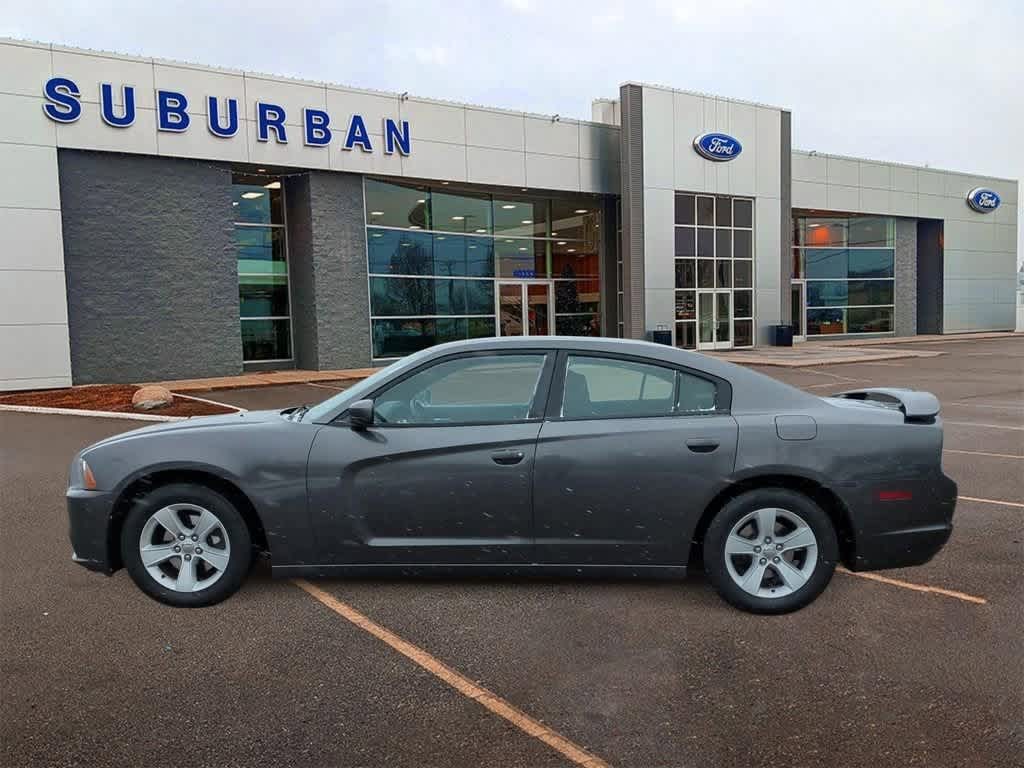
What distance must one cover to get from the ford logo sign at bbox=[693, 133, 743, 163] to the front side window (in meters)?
24.8

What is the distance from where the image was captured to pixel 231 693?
A: 3.42 meters

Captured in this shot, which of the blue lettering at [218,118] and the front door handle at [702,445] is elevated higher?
the blue lettering at [218,118]

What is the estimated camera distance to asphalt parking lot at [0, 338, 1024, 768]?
2.98 meters

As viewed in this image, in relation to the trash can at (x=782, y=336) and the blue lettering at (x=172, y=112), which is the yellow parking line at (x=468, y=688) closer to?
the blue lettering at (x=172, y=112)

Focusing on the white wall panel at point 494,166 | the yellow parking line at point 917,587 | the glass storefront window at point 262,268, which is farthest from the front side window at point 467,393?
the white wall panel at point 494,166

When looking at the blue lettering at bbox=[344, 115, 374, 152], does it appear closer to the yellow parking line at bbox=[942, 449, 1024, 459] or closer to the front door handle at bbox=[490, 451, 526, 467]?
the yellow parking line at bbox=[942, 449, 1024, 459]

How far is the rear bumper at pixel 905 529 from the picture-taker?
4227 mm

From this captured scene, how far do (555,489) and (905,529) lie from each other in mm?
1882

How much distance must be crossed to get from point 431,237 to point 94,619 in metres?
21.2

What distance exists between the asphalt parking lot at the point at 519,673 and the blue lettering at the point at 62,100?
1583 centimetres

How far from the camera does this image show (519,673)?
358 centimetres

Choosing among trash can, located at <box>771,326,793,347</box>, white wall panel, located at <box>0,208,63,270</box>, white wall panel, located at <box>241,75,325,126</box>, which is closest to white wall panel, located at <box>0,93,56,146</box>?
white wall panel, located at <box>0,208,63,270</box>

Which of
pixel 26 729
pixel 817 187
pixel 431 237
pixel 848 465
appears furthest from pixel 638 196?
pixel 26 729

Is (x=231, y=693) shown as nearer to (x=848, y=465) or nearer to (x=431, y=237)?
(x=848, y=465)
